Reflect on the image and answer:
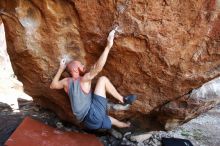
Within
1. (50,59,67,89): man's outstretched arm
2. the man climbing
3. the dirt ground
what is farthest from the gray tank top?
the dirt ground

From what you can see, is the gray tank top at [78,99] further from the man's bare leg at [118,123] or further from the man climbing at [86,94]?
the man's bare leg at [118,123]

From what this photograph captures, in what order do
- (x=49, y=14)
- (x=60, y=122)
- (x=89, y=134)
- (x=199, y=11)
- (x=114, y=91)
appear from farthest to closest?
(x=60, y=122) → (x=89, y=134) → (x=114, y=91) → (x=49, y=14) → (x=199, y=11)

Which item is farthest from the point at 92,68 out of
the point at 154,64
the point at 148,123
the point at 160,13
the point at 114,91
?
the point at 148,123

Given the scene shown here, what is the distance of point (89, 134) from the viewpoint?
3936 mm

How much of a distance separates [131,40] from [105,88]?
580 millimetres

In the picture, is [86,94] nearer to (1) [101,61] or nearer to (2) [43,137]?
(1) [101,61]

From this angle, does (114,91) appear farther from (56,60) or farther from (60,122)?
(60,122)

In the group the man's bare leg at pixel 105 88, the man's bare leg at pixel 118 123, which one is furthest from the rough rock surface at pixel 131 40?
the man's bare leg at pixel 118 123

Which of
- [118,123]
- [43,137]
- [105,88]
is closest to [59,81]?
[105,88]

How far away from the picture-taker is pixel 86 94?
3.51 meters

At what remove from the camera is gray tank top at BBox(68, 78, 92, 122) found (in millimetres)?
3469

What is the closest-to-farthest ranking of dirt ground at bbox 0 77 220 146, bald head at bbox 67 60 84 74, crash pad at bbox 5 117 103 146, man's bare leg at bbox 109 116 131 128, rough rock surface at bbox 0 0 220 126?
1. rough rock surface at bbox 0 0 220 126
2. bald head at bbox 67 60 84 74
3. crash pad at bbox 5 117 103 146
4. man's bare leg at bbox 109 116 131 128
5. dirt ground at bbox 0 77 220 146

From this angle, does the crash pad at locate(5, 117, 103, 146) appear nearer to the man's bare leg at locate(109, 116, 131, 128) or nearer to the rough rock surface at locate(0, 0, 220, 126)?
the man's bare leg at locate(109, 116, 131, 128)

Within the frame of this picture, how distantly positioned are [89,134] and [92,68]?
2.99 feet
